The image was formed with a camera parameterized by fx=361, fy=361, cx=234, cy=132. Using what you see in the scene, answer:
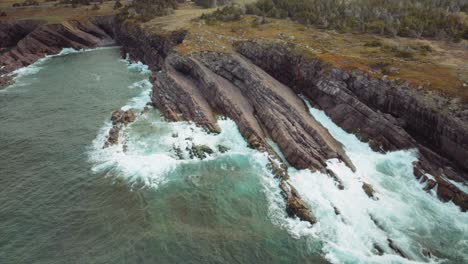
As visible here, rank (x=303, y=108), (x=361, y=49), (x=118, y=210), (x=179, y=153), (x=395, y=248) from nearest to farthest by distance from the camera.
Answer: (x=395, y=248) → (x=118, y=210) → (x=179, y=153) → (x=303, y=108) → (x=361, y=49)

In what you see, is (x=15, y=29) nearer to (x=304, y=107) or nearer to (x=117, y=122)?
(x=117, y=122)

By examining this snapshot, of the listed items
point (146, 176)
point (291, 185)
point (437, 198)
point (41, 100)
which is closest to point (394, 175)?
point (437, 198)

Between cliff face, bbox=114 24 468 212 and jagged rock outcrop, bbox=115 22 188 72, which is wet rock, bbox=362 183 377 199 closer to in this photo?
cliff face, bbox=114 24 468 212

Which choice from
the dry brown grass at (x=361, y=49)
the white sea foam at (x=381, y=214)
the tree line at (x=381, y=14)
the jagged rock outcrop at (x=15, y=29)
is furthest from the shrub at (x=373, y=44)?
the jagged rock outcrop at (x=15, y=29)

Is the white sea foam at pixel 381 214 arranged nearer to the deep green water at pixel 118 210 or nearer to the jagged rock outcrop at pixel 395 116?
the jagged rock outcrop at pixel 395 116

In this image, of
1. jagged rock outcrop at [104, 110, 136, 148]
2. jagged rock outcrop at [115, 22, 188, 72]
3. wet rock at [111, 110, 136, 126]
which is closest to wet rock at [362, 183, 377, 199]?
jagged rock outcrop at [104, 110, 136, 148]

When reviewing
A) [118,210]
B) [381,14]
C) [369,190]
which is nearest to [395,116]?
[369,190]
